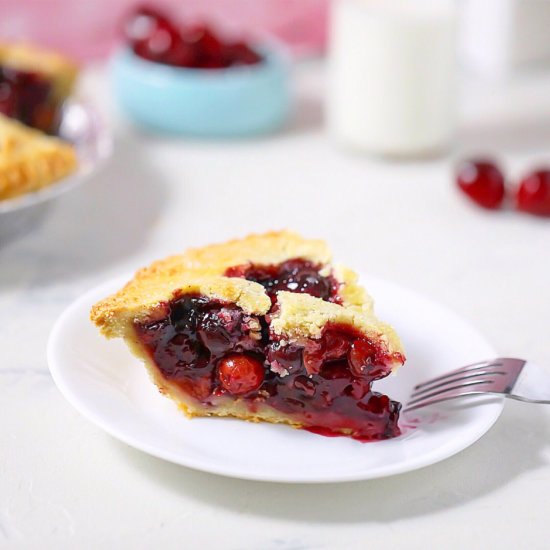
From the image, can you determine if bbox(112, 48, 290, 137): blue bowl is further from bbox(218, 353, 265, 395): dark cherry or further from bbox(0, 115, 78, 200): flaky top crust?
bbox(218, 353, 265, 395): dark cherry

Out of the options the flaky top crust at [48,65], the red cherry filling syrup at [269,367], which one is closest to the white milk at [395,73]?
the flaky top crust at [48,65]

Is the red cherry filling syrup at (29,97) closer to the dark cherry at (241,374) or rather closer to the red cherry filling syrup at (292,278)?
the red cherry filling syrup at (292,278)

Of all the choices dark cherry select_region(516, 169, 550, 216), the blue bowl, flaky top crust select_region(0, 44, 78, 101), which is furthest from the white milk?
flaky top crust select_region(0, 44, 78, 101)

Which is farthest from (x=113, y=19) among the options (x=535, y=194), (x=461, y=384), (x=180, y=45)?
(x=461, y=384)

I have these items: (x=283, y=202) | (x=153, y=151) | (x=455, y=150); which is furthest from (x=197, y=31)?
(x=455, y=150)

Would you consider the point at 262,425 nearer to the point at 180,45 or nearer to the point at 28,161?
the point at 28,161

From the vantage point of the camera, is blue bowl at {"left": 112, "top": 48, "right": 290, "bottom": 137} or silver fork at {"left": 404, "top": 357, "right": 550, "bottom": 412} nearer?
silver fork at {"left": 404, "top": 357, "right": 550, "bottom": 412}

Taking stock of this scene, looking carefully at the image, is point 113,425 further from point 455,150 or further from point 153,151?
point 455,150
